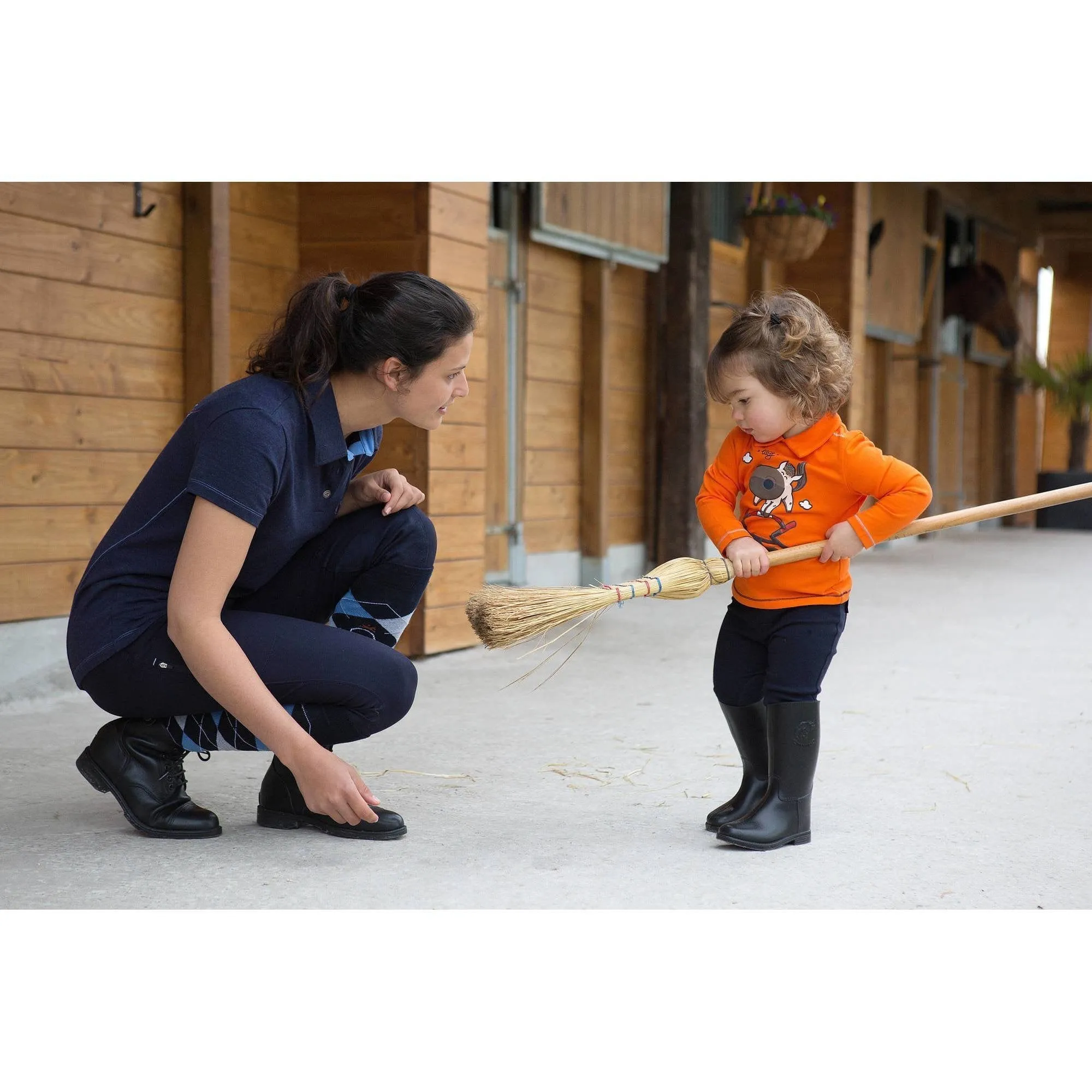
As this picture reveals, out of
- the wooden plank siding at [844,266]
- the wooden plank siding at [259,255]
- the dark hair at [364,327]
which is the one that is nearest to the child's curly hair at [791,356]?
the dark hair at [364,327]

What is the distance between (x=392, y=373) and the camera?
6.80 ft

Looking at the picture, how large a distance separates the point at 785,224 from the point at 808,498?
4730 millimetres

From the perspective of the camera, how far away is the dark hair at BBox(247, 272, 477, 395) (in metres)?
2.04

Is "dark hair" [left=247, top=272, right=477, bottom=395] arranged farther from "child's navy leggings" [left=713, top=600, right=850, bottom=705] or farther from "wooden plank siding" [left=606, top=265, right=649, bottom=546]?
"wooden plank siding" [left=606, top=265, right=649, bottom=546]

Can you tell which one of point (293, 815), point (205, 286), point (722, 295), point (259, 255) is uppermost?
point (722, 295)

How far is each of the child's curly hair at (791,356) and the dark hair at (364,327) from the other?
43cm

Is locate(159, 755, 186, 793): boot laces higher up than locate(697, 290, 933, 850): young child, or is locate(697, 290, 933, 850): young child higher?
locate(697, 290, 933, 850): young child

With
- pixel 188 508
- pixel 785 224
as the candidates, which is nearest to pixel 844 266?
pixel 785 224

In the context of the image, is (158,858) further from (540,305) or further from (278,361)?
(540,305)

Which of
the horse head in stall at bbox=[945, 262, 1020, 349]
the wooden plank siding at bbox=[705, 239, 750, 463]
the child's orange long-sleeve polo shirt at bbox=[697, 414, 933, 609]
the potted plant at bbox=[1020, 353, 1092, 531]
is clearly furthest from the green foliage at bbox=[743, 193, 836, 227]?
the potted plant at bbox=[1020, 353, 1092, 531]

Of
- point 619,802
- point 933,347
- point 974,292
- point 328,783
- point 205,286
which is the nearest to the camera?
point 328,783

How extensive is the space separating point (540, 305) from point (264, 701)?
376 centimetres

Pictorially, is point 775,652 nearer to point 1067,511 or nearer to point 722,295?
point 722,295

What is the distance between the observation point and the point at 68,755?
109 inches
